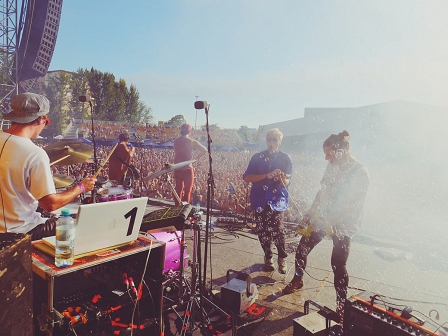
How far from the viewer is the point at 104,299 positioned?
2.46 meters

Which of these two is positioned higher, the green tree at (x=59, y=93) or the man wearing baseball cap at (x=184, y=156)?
the green tree at (x=59, y=93)

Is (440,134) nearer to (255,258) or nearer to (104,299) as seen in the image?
(255,258)

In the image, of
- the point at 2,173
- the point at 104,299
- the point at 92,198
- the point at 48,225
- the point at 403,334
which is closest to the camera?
the point at 403,334

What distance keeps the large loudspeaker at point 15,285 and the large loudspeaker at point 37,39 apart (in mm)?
11149

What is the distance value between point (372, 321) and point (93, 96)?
1593 centimetres

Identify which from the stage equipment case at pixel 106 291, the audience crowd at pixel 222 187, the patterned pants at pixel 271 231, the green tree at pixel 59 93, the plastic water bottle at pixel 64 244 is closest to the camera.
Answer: the plastic water bottle at pixel 64 244

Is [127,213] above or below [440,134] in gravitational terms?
below

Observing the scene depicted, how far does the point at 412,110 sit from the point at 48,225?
545 inches

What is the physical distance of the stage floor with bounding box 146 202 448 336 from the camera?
3.34m

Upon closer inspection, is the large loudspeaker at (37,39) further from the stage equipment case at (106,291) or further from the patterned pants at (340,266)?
the patterned pants at (340,266)

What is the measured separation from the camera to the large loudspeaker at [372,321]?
2.03 metres

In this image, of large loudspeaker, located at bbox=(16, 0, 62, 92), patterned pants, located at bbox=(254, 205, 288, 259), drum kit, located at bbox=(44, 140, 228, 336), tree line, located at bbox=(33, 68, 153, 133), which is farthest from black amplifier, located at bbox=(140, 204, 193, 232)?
large loudspeaker, located at bbox=(16, 0, 62, 92)

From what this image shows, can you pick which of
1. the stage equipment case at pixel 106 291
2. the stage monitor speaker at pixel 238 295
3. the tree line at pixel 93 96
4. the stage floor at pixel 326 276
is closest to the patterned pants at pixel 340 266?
the stage floor at pixel 326 276

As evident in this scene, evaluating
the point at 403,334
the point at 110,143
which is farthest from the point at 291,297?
the point at 110,143
